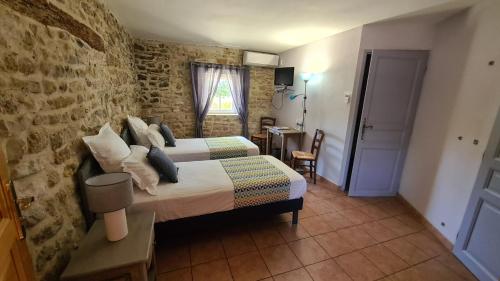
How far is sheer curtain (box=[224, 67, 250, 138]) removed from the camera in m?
4.95

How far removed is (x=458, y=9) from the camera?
2.24 meters

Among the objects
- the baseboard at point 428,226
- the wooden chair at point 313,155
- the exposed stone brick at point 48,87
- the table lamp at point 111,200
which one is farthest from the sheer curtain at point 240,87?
the table lamp at point 111,200

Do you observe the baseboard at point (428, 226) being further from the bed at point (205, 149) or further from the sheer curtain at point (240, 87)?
the sheer curtain at point (240, 87)

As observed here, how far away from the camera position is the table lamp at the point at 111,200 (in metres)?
1.23

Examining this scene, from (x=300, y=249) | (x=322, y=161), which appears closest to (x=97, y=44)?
(x=300, y=249)

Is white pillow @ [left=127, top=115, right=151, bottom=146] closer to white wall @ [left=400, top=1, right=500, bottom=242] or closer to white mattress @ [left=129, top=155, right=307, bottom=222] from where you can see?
white mattress @ [left=129, top=155, right=307, bottom=222]

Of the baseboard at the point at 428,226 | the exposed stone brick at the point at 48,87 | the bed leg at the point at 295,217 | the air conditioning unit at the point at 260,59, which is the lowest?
the baseboard at the point at 428,226

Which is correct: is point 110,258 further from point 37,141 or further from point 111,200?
point 37,141

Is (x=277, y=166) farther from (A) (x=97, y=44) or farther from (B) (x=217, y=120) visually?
(B) (x=217, y=120)

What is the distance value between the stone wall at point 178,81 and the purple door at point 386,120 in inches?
114

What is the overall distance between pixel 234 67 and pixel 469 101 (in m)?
4.04

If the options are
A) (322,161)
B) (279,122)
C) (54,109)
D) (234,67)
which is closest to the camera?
(54,109)

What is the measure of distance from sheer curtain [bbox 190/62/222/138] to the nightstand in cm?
366

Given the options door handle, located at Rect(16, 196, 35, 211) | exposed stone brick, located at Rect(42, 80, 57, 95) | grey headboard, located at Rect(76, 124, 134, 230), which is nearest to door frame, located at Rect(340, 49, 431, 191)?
grey headboard, located at Rect(76, 124, 134, 230)
